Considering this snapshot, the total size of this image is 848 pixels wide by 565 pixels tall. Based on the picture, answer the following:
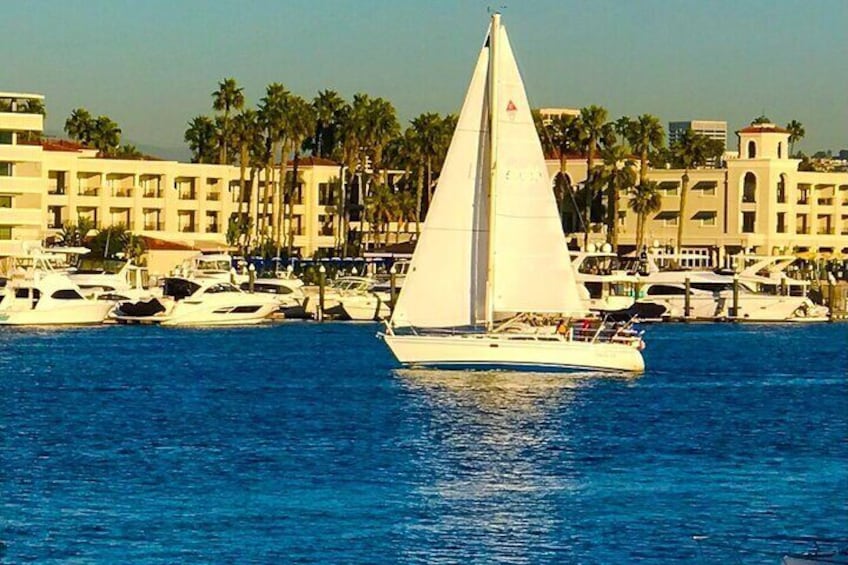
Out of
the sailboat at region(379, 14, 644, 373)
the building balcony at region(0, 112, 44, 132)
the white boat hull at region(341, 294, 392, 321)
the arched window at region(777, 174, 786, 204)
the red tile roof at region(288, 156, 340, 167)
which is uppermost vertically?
the building balcony at region(0, 112, 44, 132)

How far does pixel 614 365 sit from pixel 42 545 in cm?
3713

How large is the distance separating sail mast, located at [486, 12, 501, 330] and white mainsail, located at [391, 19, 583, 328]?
65mm

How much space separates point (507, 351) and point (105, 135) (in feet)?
363

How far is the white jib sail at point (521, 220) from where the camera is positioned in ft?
227

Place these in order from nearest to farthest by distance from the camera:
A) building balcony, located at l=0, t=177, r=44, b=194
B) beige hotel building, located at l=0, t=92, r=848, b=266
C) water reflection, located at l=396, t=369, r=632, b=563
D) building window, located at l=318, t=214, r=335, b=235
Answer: water reflection, located at l=396, t=369, r=632, b=563
building balcony, located at l=0, t=177, r=44, b=194
beige hotel building, located at l=0, t=92, r=848, b=266
building window, located at l=318, t=214, r=335, b=235

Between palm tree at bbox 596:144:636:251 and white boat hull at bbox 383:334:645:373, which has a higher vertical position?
palm tree at bbox 596:144:636:251

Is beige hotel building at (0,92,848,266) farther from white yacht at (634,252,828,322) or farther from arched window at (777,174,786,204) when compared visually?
white yacht at (634,252,828,322)

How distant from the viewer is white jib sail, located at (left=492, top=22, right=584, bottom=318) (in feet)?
227

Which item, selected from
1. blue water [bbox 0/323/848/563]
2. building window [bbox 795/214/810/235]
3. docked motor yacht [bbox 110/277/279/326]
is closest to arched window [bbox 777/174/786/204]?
building window [bbox 795/214/810/235]

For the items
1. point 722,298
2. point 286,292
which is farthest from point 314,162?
point 722,298

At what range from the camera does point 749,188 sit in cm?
17388

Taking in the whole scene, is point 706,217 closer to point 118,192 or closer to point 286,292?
point 118,192

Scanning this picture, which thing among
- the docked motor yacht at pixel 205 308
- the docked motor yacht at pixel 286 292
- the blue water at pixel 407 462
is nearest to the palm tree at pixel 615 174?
the docked motor yacht at pixel 286 292

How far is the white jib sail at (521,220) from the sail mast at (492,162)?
118mm
